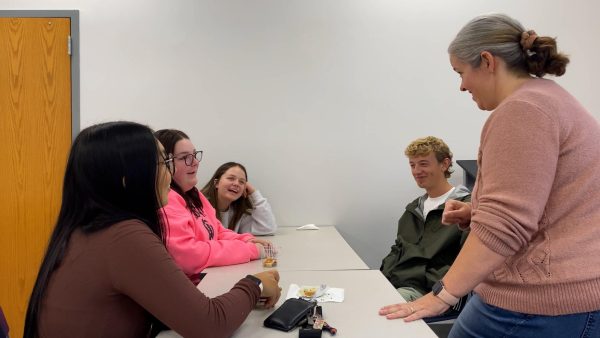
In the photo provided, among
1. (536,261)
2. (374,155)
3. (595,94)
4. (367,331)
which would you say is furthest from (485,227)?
(595,94)

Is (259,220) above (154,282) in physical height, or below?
below

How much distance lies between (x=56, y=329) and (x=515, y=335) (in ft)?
3.67

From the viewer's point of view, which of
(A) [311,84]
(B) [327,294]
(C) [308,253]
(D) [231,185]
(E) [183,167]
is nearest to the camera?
(B) [327,294]

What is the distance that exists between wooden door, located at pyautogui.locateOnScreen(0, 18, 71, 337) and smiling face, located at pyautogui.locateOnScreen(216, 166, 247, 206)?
42.4 inches

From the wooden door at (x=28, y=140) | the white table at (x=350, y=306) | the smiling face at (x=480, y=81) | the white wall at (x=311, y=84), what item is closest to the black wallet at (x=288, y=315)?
the white table at (x=350, y=306)

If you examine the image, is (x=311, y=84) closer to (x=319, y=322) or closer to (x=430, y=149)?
(x=430, y=149)

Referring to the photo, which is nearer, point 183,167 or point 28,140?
point 183,167

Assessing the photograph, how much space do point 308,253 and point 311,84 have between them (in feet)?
4.02

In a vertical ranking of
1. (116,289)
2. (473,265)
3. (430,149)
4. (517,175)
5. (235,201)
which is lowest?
(235,201)

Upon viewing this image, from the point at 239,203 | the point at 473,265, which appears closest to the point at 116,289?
the point at 473,265

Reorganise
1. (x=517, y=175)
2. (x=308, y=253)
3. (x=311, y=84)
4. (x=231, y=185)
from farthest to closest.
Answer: (x=311, y=84) → (x=231, y=185) → (x=308, y=253) → (x=517, y=175)

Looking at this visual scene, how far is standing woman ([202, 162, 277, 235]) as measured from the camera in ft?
9.70

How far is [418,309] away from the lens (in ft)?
4.69

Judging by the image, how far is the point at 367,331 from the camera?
4.61ft
